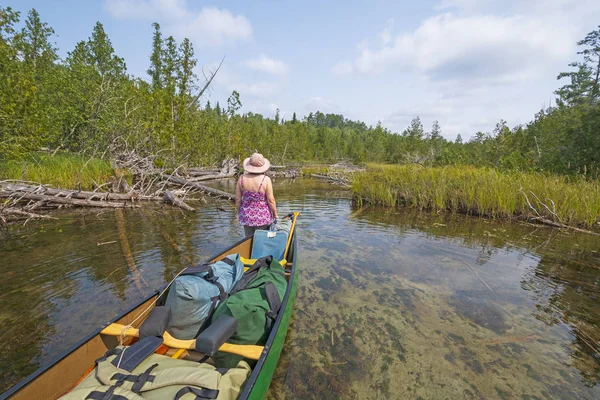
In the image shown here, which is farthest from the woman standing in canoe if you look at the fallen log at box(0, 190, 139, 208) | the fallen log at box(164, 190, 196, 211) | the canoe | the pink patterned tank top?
the fallen log at box(0, 190, 139, 208)

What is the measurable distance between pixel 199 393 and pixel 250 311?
3.11 feet

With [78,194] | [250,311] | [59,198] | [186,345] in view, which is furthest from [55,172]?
[250,311]

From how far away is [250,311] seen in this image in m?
2.75

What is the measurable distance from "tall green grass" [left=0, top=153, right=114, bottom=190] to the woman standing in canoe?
854 centimetres

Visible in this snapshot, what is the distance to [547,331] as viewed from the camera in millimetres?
4031

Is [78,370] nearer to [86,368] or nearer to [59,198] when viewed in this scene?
[86,368]

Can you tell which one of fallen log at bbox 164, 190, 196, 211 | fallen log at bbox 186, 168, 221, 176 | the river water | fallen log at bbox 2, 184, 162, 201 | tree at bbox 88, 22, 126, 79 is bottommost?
the river water

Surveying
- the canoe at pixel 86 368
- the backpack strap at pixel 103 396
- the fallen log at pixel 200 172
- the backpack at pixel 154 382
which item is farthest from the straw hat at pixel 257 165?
the fallen log at pixel 200 172

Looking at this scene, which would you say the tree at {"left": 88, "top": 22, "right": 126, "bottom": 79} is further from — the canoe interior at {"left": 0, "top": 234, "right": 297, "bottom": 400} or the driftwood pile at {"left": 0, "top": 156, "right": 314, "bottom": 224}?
the canoe interior at {"left": 0, "top": 234, "right": 297, "bottom": 400}

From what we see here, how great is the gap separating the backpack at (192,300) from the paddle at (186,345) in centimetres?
14

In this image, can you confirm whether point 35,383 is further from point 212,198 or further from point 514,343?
point 212,198

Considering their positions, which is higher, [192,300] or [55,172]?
[55,172]

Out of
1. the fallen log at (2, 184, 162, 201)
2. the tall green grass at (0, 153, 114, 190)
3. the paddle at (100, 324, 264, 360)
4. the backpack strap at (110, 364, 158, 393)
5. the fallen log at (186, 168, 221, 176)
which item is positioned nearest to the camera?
the backpack strap at (110, 364, 158, 393)

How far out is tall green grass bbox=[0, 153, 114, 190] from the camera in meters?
9.70
